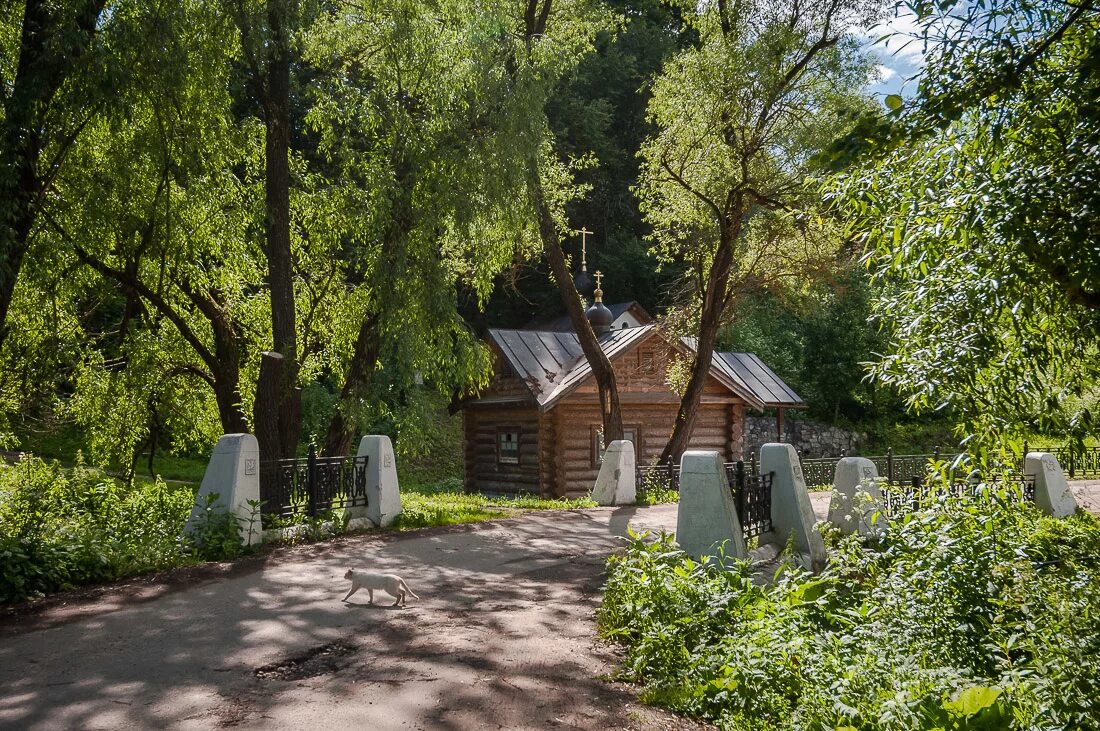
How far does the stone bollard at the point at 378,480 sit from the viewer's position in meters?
13.0

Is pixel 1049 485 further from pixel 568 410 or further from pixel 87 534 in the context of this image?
pixel 87 534

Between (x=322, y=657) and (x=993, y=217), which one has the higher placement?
(x=993, y=217)

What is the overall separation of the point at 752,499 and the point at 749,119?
10821 mm

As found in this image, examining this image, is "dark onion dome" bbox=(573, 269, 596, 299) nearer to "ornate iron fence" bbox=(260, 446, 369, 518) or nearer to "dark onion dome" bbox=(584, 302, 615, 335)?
"dark onion dome" bbox=(584, 302, 615, 335)

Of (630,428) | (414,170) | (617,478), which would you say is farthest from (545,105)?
(630,428)

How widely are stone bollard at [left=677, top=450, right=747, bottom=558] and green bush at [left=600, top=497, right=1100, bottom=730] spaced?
59cm

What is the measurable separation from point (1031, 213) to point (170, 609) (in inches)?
300

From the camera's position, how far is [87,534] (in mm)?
9797

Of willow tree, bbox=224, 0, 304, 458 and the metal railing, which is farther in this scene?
willow tree, bbox=224, 0, 304, 458

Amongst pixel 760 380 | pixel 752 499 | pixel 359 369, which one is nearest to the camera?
pixel 752 499

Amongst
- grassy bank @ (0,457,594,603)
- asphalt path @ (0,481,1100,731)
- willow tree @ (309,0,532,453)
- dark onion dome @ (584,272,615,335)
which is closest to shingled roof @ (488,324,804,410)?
dark onion dome @ (584,272,615,335)

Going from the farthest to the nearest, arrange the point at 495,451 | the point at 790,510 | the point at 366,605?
the point at 495,451
the point at 790,510
the point at 366,605

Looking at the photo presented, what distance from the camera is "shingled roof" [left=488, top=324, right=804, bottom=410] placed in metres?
24.7

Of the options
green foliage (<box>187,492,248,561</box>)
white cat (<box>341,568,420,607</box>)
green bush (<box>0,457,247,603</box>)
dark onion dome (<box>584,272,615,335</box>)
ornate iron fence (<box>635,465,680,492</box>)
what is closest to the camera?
white cat (<box>341,568,420,607</box>)
